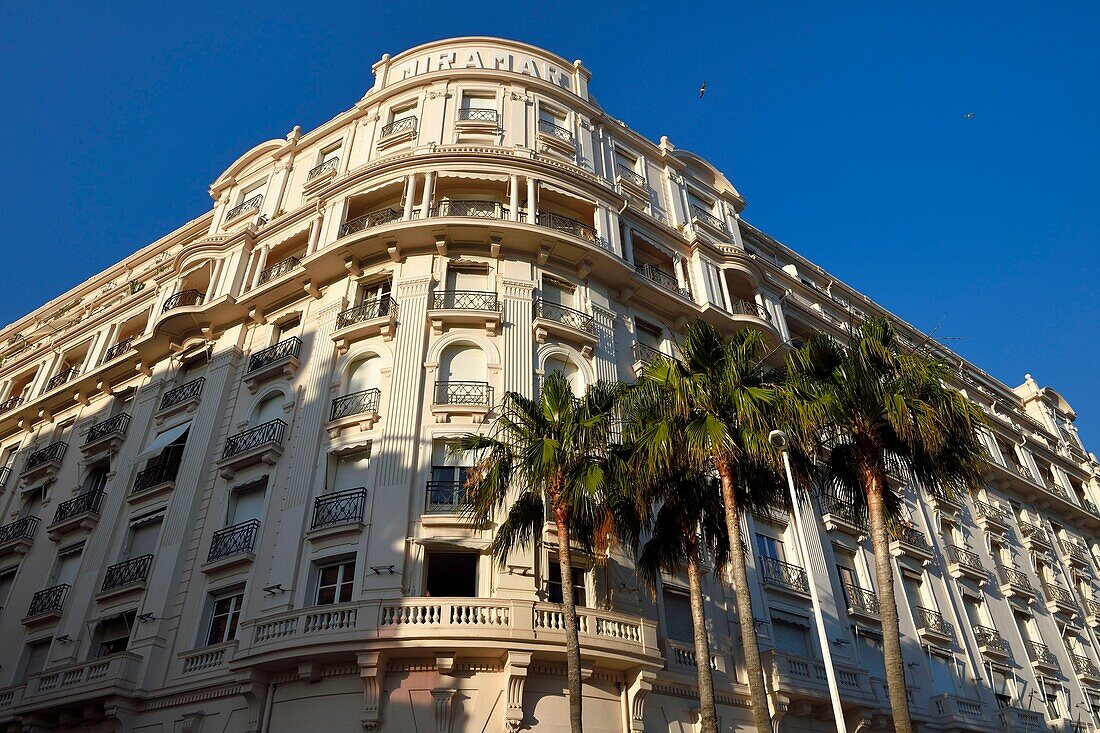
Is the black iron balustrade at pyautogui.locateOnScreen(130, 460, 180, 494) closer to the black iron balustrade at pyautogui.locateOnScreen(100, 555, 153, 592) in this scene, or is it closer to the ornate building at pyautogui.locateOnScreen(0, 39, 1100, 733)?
the ornate building at pyautogui.locateOnScreen(0, 39, 1100, 733)

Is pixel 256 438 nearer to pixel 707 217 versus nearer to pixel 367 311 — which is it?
pixel 367 311

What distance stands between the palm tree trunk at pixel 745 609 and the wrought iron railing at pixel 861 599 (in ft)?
40.7

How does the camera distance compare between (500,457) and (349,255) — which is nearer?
(500,457)

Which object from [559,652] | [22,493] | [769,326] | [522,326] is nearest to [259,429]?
[522,326]

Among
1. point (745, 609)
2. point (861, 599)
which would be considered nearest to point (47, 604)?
point (745, 609)

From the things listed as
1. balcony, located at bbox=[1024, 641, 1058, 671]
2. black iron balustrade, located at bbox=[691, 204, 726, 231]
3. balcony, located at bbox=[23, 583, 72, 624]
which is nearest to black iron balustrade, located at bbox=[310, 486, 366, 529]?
balcony, located at bbox=[23, 583, 72, 624]

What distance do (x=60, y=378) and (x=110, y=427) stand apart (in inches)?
404

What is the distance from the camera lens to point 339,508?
68.4 ft

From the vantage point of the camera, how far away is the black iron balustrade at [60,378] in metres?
35.3

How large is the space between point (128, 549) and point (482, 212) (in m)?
16.8

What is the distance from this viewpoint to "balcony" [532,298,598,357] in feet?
80.0

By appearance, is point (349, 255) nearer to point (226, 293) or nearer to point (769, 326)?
point (226, 293)

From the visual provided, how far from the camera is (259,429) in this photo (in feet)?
80.4

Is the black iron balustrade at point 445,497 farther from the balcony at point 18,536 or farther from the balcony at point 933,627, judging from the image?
the balcony at point 933,627
